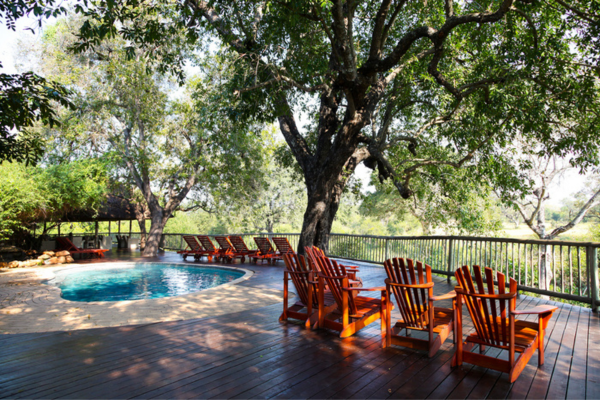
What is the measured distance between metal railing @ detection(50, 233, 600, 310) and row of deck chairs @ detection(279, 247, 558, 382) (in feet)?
8.40

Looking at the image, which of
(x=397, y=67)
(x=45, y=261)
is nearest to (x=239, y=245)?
(x=45, y=261)

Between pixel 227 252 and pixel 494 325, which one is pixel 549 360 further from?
pixel 227 252

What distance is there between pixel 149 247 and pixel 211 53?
8.72 metres

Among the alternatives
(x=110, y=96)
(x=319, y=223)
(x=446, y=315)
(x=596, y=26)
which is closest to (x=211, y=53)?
(x=110, y=96)

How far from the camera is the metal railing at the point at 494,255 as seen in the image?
5.52m

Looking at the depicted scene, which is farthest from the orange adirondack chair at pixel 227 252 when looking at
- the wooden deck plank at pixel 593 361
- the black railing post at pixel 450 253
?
the wooden deck plank at pixel 593 361

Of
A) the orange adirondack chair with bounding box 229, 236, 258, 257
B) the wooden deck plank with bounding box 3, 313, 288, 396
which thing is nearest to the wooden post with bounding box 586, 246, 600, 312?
the wooden deck plank with bounding box 3, 313, 288, 396

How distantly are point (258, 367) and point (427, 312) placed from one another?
1.68m

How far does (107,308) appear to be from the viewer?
5680 mm

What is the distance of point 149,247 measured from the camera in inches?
634

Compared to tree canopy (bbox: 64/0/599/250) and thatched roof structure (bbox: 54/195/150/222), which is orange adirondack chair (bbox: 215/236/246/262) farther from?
thatched roof structure (bbox: 54/195/150/222)

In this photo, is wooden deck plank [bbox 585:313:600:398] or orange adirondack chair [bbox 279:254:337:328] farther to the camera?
orange adirondack chair [bbox 279:254:337:328]

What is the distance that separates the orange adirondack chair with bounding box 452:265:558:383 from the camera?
288 centimetres

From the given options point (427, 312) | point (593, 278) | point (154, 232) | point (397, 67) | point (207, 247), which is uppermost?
point (397, 67)
